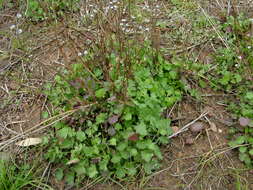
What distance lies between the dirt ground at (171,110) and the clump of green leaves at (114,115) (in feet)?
0.37

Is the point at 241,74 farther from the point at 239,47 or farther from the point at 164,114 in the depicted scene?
the point at 164,114

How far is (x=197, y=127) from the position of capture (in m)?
2.23

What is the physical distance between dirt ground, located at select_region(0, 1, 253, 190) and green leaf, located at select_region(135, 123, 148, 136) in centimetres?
25

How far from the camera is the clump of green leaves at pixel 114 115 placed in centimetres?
203

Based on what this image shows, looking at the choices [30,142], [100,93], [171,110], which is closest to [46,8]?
[100,93]

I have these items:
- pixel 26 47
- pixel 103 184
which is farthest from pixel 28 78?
pixel 103 184

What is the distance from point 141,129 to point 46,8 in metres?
1.61

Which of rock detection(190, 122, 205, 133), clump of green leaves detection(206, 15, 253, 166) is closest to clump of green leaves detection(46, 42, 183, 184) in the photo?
rock detection(190, 122, 205, 133)

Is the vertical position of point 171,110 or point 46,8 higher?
point 46,8

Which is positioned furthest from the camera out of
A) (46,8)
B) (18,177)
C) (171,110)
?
(46,8)

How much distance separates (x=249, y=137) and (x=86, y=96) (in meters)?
1.21

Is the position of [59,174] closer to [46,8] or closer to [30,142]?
[30,142]

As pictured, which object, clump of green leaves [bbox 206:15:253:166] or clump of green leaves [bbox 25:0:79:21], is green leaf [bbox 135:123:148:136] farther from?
clump of green leaves [bbox 25:0:79:21]

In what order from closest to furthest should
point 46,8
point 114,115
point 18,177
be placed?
point 18,177
point 114,115
point 46,8
